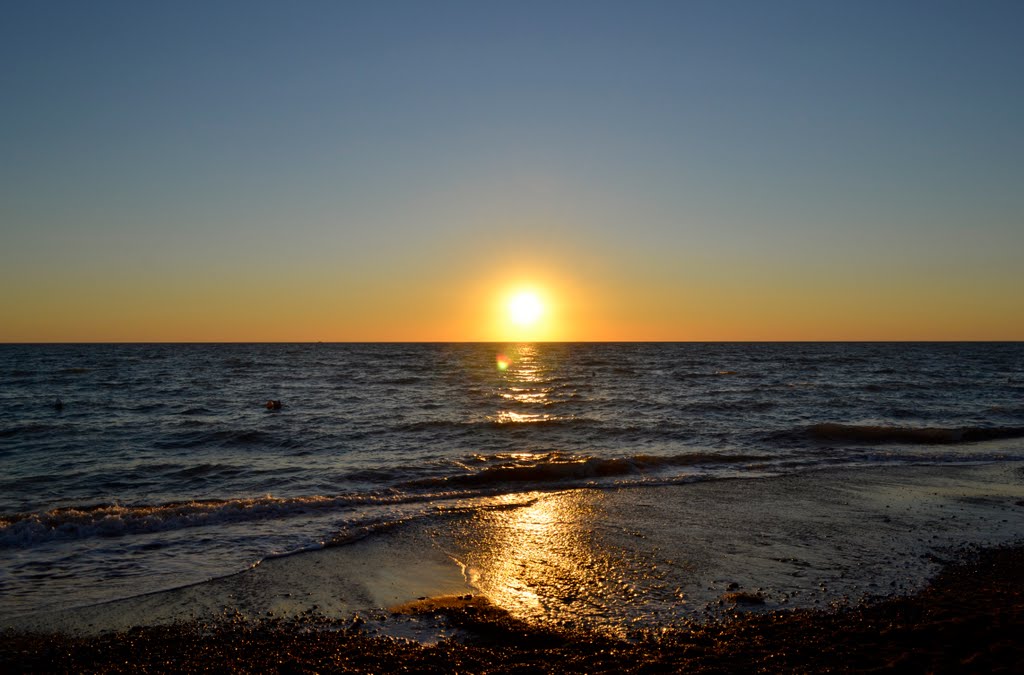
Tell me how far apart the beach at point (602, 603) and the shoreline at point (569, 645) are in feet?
0.09

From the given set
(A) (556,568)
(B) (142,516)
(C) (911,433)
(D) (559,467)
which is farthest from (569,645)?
(C) (911,433)

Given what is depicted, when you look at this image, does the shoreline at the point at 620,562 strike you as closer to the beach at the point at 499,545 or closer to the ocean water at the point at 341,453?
the beach at the point at 499,545

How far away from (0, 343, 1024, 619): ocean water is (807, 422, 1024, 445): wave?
0.42ft

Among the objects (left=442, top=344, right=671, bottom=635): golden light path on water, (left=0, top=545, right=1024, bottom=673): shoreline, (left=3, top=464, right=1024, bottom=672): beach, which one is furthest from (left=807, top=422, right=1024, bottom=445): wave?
(left=0, top=545, right=1024, bottom=673): shoreline

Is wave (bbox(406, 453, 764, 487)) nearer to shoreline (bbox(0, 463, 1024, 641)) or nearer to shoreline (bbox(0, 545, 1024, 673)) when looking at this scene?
shoreline (bbox(0, 463, 1024, 641))

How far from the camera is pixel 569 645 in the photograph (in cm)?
713

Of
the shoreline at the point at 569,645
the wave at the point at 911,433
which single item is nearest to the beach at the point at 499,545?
the shoreline at the point at 569,645

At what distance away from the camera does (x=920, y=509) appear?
540 inches

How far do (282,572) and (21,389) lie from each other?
47.6 m

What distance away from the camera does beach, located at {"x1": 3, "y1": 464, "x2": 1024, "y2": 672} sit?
6.84 meters

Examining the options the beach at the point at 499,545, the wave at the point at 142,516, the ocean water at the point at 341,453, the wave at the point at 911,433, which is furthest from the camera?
the wave at the point at 911,433

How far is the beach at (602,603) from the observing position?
22.4 ft

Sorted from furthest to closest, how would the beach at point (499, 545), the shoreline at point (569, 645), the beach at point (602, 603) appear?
the beach at point (499, 545)
the beach at point (602, 603)
the shoreline at point (569, 645)

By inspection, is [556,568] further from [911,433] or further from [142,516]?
[911,433]
